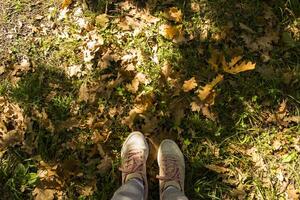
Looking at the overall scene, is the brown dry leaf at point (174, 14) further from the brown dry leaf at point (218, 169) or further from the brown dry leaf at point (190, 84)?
the brown dry leaf at point (218, 169)

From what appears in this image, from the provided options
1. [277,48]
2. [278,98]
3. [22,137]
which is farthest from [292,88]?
[22,137]

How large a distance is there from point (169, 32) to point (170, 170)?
138cm

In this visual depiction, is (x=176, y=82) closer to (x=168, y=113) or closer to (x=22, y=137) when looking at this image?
(x=168, y=113)

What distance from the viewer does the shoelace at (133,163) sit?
3521 mm

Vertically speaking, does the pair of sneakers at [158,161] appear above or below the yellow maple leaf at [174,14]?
below

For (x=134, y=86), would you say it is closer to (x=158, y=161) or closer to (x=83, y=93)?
(x=83, y=93)

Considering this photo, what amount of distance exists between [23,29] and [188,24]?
5.70 feet

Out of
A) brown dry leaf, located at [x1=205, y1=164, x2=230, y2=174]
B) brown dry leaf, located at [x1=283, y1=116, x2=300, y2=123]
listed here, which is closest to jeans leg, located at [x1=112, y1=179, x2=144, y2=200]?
brown dry leaf, located at [x1=205, y1=164, x2=230, y2=174]

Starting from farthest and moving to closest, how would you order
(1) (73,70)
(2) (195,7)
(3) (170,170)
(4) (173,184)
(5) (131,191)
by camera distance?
(2) (195,7), (1) (73,70), (3) (170,170), (4) (173,184), (5) (131,191)

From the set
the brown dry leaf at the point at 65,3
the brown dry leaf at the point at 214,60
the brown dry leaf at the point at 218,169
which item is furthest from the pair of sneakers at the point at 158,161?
the brown dry leaf at the point at 65,3

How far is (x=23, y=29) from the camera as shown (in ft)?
14.1

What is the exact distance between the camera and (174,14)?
162 inches

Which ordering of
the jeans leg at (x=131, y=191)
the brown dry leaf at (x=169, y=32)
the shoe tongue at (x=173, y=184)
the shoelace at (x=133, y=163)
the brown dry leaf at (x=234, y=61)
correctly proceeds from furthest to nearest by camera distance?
the brown dry leaf at (x=169, y=32) < the brown dry leaf at (x=234, y=61) < the shoelace at (x=133, y=163) < the shoe tongue at (x=173, y=184) < the jeans leg at (x=131, y=191)

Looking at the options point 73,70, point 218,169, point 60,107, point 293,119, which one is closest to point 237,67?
point 293,119
